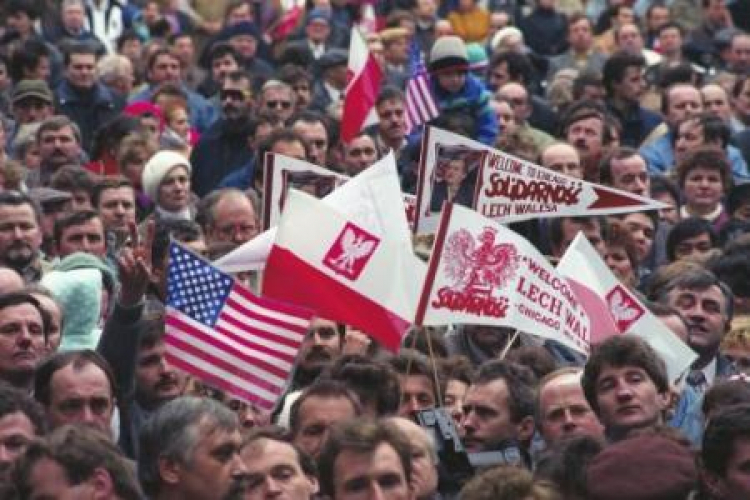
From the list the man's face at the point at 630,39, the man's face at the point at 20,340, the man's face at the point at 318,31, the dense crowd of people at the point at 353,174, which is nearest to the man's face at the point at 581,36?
the dense crowd of people at the point at 353,174

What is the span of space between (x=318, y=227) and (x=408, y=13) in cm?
1525

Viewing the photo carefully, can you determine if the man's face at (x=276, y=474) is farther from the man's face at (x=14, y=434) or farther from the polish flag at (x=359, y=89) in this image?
the polish flag at (x=359, y=89)

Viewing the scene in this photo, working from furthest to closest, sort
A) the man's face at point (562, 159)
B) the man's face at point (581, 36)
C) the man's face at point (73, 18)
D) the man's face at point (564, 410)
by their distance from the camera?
the man's face at point (581, 36) < the man's face at point (73, 18) < the man's face at point (562, 159) < the man's face at point (564, 410)

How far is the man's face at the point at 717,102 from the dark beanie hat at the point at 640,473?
1295 centimetres

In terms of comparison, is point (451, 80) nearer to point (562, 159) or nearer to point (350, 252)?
point (562, 159)

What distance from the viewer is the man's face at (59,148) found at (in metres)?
19.3

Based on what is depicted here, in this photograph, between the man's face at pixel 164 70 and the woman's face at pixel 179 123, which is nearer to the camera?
the woman's face at pixel 179 123

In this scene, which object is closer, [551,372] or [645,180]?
[551,372]

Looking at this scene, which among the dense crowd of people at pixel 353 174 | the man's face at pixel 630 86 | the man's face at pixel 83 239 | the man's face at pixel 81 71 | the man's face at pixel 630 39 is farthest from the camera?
the man's face at pixel 630 39

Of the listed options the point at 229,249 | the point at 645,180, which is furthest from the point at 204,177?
the point at 229,249

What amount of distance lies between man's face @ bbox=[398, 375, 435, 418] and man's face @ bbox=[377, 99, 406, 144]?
792cm

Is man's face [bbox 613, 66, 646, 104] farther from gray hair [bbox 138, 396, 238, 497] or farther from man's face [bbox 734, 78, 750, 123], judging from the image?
gray hair [bbox 138, 396, 238, 497]

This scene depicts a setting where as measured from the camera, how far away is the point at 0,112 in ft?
71.4

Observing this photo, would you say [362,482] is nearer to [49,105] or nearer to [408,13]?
[49,105]
